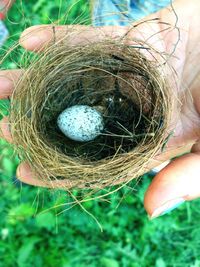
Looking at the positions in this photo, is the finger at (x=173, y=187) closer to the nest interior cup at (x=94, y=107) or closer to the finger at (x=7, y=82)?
the nest interior cup at (x=94, y=107)

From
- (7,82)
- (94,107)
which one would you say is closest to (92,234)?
(94,107)

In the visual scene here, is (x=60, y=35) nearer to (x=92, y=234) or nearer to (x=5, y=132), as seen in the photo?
(x=5, y=132)

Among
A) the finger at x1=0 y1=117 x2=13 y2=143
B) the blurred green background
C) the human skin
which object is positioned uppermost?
the human skin

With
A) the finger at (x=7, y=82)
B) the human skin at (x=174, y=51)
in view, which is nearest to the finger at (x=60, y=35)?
the human skin at (x=174, y=51)

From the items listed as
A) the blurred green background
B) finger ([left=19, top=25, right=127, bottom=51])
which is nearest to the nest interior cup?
finger ([left=19, top=25, right=127, bottom=51])

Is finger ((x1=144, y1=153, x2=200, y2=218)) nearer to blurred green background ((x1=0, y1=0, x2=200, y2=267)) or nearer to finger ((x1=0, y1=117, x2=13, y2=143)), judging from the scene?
finger ((x1=0, y1=117, x2=13, y2=143))

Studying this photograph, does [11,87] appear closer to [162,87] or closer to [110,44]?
[110,44]
